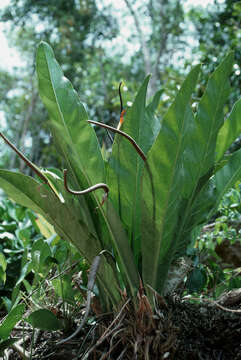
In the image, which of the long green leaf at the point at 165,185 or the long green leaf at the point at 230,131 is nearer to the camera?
the long green leaf at the point at 165,185

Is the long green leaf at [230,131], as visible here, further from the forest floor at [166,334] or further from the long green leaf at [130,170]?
the forest floor at [166,334]

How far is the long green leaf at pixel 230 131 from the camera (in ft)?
2.33

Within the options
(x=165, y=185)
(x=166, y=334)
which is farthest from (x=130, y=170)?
(x=166, y=334)

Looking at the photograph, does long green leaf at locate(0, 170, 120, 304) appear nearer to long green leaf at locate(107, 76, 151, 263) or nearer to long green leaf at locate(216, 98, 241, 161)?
long green leaf at locate(107, 76, 151, 263)

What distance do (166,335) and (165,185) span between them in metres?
0.25

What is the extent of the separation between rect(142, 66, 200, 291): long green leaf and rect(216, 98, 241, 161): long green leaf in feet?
0.42

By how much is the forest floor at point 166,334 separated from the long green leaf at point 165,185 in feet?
0.23

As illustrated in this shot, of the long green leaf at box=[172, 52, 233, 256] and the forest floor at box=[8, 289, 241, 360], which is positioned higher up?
the long green leaf at box=[172, 52, 233, 256]

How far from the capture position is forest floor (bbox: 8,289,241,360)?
0.62 meters

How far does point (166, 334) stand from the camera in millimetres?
629

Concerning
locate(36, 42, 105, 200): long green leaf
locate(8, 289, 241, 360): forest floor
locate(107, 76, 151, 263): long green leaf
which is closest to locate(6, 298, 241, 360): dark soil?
locate(8, 289, 241, 360): forest floor

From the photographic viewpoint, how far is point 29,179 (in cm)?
66

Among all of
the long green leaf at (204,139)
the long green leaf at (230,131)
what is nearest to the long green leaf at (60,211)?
the long green leaf at (204,139)

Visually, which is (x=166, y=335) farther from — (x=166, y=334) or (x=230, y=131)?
(x=230, y=131)
